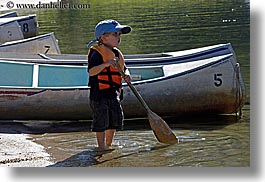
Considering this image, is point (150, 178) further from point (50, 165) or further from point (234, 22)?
point (234, 22)

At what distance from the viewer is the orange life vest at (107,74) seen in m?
3.56

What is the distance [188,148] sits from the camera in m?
3.96

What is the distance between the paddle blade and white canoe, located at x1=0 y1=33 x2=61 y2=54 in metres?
2.30

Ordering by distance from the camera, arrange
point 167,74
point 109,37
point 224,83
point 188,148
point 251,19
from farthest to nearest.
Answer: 1. point 167,74
2. point 224,83
3. point 188,148
4. point 109,37
5. point 251,19

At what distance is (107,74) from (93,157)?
1.56 ft

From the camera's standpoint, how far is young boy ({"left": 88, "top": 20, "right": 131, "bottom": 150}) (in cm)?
352

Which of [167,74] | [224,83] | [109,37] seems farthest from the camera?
[167,74]

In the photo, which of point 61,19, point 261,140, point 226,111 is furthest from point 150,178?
point 226,111

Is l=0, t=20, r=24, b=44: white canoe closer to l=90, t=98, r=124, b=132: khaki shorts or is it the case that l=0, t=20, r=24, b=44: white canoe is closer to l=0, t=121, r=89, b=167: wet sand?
l=0, t=121, r=89, b=167: wet sand

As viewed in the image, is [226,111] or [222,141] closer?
[222,141]

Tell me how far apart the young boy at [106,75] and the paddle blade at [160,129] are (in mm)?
179

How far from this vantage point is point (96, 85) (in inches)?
143

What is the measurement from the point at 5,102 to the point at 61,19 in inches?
32.3

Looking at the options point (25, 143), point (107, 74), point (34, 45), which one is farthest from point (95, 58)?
point (34, 45)
